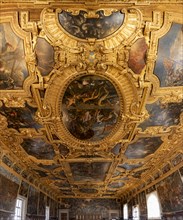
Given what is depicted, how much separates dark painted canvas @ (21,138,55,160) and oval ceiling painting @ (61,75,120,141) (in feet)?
6.86

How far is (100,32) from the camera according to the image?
5.86 m

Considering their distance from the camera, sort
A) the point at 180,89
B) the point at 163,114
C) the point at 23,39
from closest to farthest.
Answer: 1. the point at 23,39
2. the point at 180,89
3. the point at 163,114

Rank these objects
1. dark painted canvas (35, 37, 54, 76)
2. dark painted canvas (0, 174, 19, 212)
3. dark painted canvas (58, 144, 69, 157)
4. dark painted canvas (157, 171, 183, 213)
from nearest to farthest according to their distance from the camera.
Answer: dark painted canvas (35, 37, 54, 76) → dark painted canvas (58, 144, 69, 157) → dark painted canvas (0, 174, 19, 212) → dark painted canvas (157, 171, 183, 213)

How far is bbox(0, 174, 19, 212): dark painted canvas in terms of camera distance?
1205cm

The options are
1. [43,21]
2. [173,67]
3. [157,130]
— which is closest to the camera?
[43,21]

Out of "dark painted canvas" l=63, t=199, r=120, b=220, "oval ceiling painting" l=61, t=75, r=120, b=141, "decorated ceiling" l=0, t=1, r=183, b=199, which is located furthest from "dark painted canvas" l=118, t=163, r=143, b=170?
"dark painted canvas" l=63, t=199, r=120, b=220

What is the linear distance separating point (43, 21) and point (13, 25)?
768 millimetres

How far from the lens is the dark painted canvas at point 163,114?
877cm

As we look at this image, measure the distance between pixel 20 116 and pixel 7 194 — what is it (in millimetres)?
Answer: 6031

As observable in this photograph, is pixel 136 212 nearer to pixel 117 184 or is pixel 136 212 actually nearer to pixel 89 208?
pixel 117 184

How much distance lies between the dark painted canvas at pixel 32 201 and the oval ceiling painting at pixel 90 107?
9.29 m

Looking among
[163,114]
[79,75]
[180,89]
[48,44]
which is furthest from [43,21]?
[163,114]

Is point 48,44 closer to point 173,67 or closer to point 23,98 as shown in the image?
point 23,98

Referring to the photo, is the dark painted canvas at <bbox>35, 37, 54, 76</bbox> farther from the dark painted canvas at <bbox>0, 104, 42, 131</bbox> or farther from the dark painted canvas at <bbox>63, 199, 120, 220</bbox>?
the dark painted canvas at <bbox>63, 199, 120, 220</bbox>
